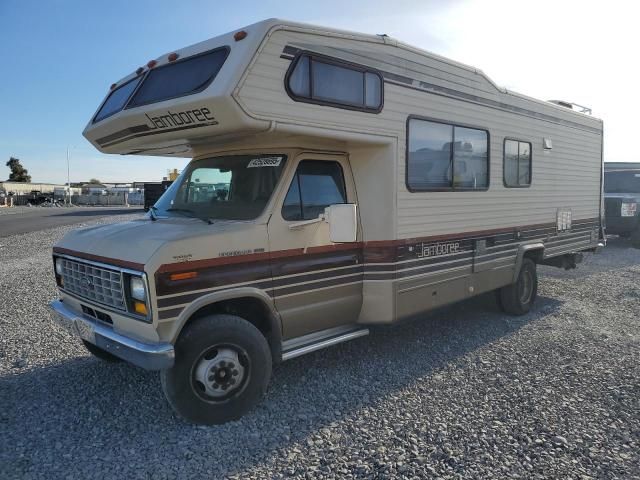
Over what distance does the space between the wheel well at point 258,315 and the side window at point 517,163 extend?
3.86m

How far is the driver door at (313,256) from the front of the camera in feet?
13.6

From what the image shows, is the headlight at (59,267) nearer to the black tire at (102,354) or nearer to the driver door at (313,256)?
the black tire at (102,354)

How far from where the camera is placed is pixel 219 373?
3795mm

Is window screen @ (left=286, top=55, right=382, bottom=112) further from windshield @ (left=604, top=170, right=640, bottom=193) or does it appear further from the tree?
the tree

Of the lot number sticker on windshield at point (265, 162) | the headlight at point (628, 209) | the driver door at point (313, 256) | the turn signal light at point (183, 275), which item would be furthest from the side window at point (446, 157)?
the headlight at point (628, 209)

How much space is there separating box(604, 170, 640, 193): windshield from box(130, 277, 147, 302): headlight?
1594 centimetres

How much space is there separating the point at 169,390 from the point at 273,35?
111 inches

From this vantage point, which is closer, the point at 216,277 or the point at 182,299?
the point at 182,299

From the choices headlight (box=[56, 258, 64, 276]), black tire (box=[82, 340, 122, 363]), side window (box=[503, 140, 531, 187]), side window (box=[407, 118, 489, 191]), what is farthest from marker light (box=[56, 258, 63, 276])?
side window (box=[503, 140, 531, 187])

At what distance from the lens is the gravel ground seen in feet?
10.8

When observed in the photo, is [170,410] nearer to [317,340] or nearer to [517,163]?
[317,340]

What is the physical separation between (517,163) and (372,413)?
420 cm

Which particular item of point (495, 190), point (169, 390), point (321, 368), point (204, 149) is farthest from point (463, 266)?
point (169, 390)

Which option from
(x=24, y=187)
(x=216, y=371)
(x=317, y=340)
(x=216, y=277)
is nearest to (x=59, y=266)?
(x=216, y=277)
